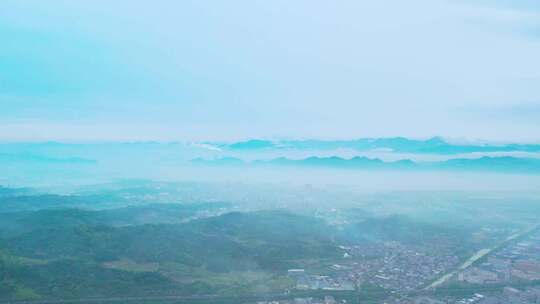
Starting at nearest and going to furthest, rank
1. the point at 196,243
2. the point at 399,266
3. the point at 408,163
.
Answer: the point at 399,266
the point at 196,243
the point at 408,163

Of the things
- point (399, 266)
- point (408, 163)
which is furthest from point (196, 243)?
point (408, 163)

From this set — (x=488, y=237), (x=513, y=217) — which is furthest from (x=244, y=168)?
(x=488, y=237)

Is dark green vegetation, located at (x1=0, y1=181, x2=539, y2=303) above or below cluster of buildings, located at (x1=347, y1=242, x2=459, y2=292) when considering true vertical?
above

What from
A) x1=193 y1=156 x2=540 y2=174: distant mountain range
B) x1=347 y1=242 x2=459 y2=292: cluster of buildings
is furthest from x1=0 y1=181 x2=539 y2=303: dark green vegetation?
x1=193 y1=156 x2=540 y2=174: distant mountain range

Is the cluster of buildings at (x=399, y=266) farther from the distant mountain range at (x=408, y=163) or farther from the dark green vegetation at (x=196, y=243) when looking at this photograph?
the distant mountain range at (x=408, y=163)

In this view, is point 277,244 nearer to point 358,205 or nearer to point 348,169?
point 358,205

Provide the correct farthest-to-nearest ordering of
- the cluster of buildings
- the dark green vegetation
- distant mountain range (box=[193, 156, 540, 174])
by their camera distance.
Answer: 1. distant mountain range (box=[193, 156, 540, 174])
2. the cluster of buildings
3. the dark green vegetation

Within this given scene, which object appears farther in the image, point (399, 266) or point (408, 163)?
point (408, 163)

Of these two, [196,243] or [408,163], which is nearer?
[196,243]

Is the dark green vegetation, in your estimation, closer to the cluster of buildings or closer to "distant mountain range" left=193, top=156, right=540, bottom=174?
the cluster of buildings

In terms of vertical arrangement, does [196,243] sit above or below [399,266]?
above

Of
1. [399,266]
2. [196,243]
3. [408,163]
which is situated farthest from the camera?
[408,163]

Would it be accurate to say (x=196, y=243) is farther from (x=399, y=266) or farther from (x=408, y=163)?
(x=408, y=163)
